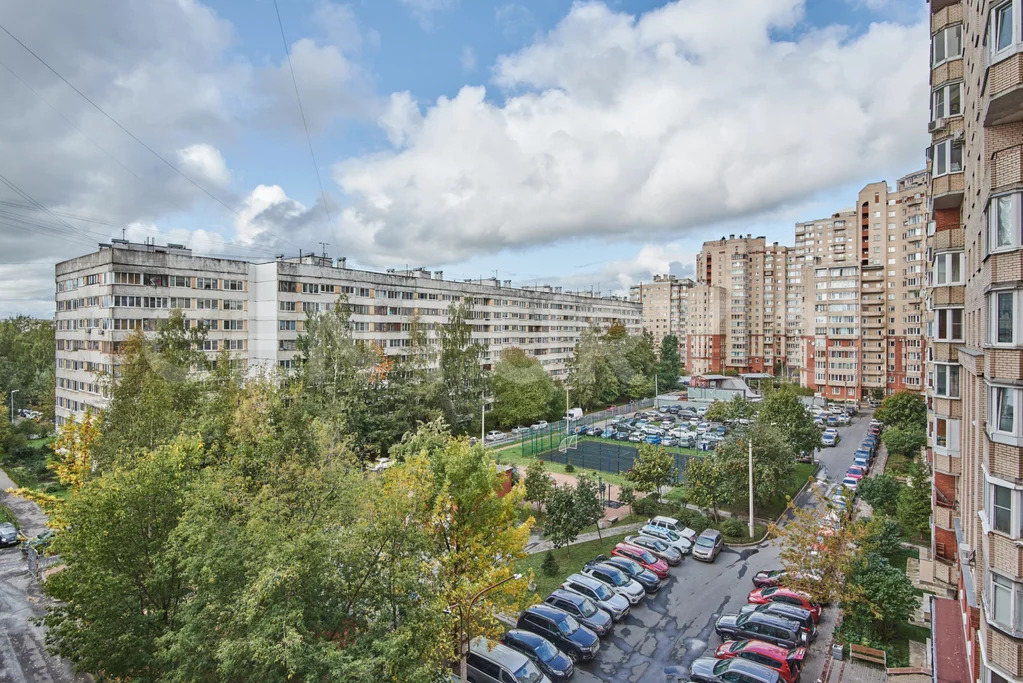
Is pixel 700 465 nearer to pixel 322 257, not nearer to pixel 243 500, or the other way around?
pixel 243 500

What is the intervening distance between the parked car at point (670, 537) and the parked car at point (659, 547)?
255 millimetres

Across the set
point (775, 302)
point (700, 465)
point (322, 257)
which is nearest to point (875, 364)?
point (775, 302)

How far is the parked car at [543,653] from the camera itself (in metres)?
16.0

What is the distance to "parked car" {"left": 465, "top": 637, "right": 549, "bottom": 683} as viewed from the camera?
15.1 meters

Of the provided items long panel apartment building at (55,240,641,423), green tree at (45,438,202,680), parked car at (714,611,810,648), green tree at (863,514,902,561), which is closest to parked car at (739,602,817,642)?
parked car at (714,611,810,648)

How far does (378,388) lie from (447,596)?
30027 millimetres

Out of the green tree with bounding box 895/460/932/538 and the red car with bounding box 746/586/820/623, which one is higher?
the green tree with bounding box 895/460/932/538

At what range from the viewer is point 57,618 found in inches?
477

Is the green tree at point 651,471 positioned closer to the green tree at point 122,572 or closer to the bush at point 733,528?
the bush at point 733,528

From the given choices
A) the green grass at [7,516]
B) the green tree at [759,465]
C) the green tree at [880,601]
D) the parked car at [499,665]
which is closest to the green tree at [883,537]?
the green tree at [880,601]

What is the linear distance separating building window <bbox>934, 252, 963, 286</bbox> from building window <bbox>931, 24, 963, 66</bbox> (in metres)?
6.58

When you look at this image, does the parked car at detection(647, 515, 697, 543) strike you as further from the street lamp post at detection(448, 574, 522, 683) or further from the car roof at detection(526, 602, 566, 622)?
the street lamp post at detection(448, 574, 522, 683)

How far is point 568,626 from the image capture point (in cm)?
1791

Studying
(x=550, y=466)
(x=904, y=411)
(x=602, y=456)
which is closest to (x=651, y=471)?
(x=550, y=466)
